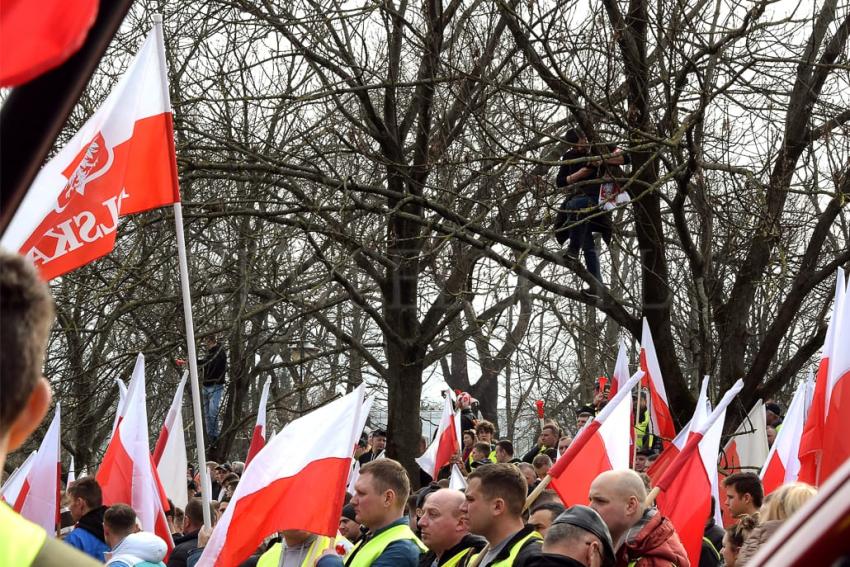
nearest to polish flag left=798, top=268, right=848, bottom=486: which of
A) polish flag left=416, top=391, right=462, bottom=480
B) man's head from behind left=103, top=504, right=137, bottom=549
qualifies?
man's head from behind left=103, top=504, right=137, bottom=549

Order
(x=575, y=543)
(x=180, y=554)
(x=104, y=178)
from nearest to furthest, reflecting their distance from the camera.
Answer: (x=575, y=543) → (x=104, y=178) → (x=180, y=554)

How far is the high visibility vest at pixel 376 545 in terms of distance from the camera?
620 cm

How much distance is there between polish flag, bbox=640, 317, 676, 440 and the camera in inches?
406

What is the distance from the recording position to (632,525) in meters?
5.31

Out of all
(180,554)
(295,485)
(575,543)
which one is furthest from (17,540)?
(180,554)

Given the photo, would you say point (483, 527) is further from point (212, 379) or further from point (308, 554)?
point (212, 379)

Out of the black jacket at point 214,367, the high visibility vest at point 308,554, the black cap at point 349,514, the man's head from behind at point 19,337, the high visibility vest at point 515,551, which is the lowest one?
the black cap at point 349,514

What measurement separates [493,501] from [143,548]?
1.82 m

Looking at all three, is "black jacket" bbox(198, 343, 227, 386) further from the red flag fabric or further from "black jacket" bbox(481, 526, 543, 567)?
the red flag fabric

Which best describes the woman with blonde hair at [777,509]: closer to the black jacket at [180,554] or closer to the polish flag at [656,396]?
the black jacket at [180,554]

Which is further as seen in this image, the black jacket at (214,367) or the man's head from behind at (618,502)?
the black jacket at (214,367)

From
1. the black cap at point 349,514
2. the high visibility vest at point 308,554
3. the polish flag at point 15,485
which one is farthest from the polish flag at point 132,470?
the high visibility vest at point 308,554

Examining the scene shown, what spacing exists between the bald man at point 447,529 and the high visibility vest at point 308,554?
80cm

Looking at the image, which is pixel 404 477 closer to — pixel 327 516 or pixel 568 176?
pixel 327 516
